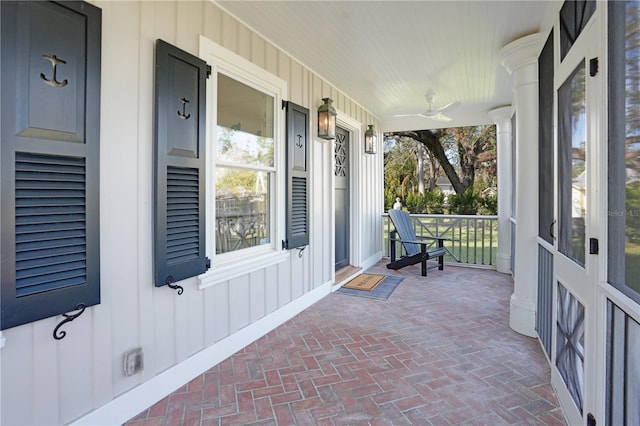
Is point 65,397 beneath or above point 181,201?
beneath

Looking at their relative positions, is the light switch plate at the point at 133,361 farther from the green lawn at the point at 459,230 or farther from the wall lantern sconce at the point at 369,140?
the green lawn at the point at 459,230

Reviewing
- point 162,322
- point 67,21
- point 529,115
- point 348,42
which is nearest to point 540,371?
point 529,115

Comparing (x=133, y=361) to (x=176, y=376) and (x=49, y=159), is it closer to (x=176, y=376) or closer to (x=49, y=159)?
(x=176, y=376)

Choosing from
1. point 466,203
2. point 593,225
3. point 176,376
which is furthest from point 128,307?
point 466,203

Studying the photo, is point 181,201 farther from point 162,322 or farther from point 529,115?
point 529,115

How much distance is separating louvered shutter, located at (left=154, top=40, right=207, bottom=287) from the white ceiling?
753mm

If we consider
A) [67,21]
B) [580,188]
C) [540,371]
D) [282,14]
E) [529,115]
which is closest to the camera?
[67,21]

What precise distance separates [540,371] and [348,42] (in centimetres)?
314

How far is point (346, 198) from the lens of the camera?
526 centimetres

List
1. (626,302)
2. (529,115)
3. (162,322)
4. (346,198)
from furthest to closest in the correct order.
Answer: (346,198), (529,115), (162,322), (626,302)

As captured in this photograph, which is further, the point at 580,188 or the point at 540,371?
the point at 540,371

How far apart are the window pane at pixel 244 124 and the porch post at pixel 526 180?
2.30 m

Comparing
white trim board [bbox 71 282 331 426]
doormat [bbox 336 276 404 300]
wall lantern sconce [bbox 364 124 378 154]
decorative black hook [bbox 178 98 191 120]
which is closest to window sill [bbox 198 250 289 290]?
white trim board [bbox 71 282 331 426]

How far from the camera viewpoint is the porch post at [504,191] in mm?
5379
